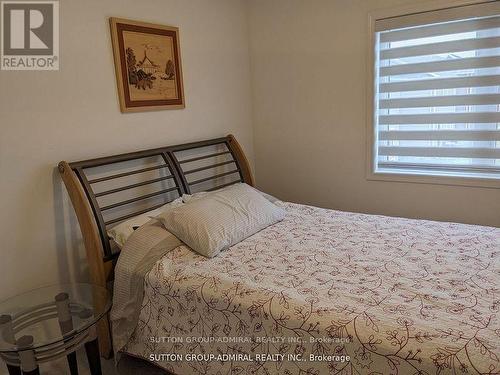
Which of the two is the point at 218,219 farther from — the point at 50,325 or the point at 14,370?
the point at 14,370

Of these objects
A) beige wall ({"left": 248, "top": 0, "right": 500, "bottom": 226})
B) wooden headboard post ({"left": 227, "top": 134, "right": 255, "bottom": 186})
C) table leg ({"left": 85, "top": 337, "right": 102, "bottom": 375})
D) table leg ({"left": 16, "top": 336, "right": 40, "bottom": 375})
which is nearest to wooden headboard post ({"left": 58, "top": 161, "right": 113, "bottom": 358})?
table leg ({"left": 85, "top": 337, "right": 102, "bottom": 375})

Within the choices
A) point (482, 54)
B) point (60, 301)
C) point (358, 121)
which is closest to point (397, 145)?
point (358, 121)

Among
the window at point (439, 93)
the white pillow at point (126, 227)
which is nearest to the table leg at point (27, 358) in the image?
the white pillow at point (126, 227)

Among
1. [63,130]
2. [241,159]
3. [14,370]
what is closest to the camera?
[14,370]

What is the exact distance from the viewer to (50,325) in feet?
5.90

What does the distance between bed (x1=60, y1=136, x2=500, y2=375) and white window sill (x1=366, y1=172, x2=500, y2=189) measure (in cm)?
51

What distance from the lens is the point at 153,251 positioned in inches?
78.1

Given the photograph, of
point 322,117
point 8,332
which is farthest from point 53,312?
point 322,117

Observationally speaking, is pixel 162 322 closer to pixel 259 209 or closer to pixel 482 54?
pixel 259 209

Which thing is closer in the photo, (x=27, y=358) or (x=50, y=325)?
(x=27, y=358)

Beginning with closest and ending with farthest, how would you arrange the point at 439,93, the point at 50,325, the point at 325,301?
the point at 325,301, the point at 50,325, the point at 439,93

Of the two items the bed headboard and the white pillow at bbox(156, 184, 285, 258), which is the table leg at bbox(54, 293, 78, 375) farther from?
the white pillow at bbox(156, 184, 285, 258)

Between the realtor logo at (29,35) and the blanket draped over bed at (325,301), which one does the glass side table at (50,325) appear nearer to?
the blanket draped over bed at (325,301)

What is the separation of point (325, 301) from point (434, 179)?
162 cm
